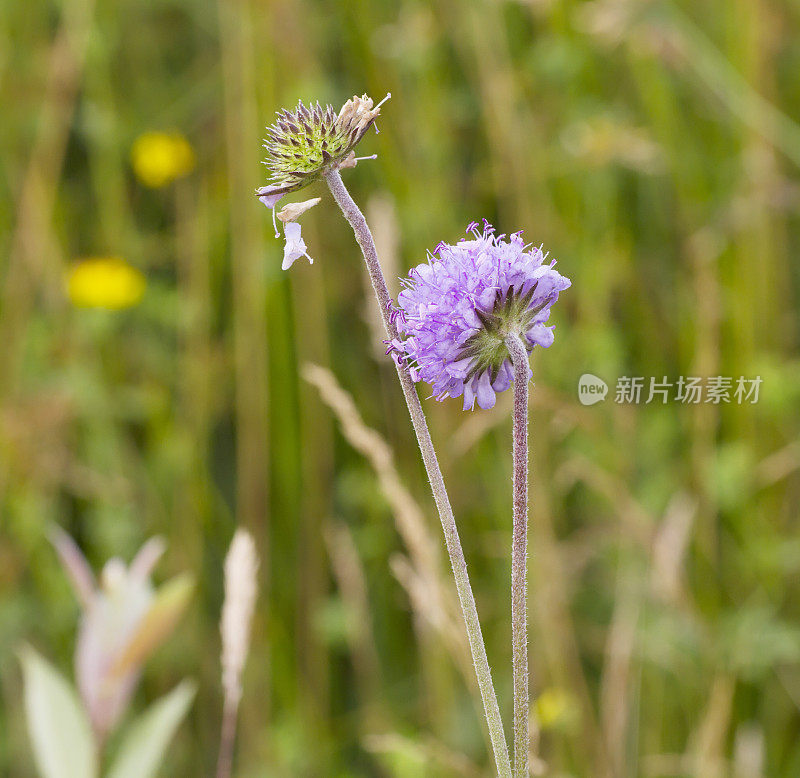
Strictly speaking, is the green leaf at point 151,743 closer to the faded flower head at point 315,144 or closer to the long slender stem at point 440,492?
the long slender stem at point 440,492

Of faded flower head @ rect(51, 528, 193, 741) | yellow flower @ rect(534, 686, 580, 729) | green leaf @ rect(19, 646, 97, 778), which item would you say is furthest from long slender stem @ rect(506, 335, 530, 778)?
yellow flower @ rect(534, 686, 580, 729)

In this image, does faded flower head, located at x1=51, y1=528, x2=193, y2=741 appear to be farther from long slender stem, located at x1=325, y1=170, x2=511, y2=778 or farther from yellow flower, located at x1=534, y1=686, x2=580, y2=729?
yellow flower, located at x1=534, y1=686, x2=580, y2=729

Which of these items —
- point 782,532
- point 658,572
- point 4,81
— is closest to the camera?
point 658,572

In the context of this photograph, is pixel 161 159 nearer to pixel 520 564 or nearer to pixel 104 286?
pixel 104 286

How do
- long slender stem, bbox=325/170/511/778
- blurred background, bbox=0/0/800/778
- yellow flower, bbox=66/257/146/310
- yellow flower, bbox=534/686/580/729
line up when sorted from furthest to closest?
yellow flower, bbox=66/257/146/310
blurred background, bbox=0/0/800/778
yellow flower, bbox=534/686/580/729
long slender stem, bbox=325/170/511/778

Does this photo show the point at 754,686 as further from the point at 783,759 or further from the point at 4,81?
the point at 4,81

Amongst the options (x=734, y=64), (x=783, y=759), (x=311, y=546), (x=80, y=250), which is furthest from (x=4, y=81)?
(x=783, y=759)

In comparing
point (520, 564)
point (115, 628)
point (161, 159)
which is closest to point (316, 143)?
point (520, 564)
